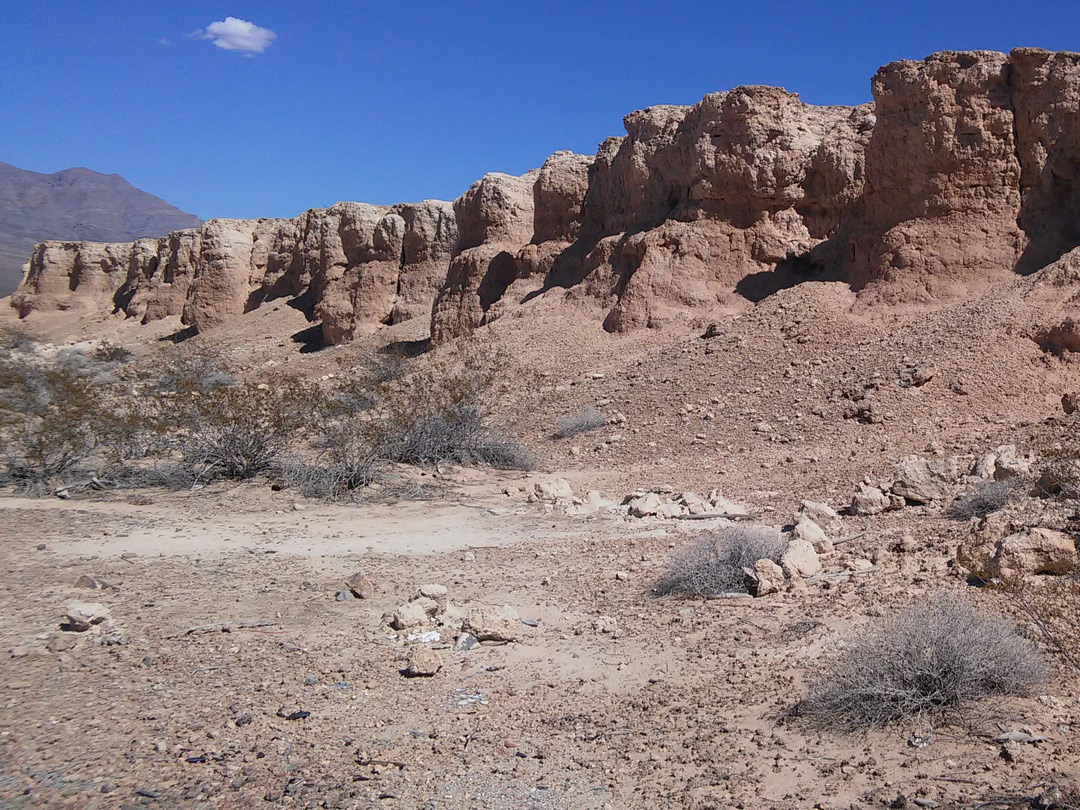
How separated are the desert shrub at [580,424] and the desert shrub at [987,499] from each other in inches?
254

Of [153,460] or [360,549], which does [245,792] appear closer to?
[360,549]

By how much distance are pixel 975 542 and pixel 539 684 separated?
2.86m

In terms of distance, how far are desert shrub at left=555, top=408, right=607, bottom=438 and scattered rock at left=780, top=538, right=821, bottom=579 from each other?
276 inches

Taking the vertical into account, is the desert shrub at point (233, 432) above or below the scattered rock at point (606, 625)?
above

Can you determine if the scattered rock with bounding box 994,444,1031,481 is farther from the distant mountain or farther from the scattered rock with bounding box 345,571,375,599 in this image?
the distant mountain

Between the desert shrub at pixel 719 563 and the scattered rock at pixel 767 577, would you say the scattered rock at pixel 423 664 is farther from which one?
the scattered rock at pixel 767 577

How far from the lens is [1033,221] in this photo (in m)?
12.9

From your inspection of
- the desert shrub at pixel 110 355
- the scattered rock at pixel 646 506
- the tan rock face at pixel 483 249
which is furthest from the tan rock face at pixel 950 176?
the desert shrub at pixel 110 355

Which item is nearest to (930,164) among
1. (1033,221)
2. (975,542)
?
(1033,221)

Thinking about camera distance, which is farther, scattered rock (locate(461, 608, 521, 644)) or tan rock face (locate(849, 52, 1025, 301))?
tan rock face (locate(849, 52, 1025, 301))

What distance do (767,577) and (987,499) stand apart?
2.27 meters

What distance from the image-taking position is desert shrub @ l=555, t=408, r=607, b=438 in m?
13.2

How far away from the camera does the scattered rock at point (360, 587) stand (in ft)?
19.9

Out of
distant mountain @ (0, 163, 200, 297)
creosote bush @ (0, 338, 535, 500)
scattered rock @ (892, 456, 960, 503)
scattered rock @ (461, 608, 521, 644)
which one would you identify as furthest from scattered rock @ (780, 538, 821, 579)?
distant mountain @ (0, 163, 200, 297)
